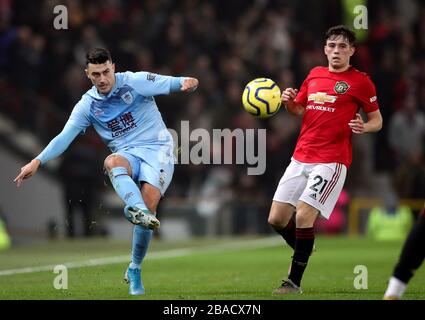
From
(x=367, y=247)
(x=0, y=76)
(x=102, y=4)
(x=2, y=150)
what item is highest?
(x=102, y=4)

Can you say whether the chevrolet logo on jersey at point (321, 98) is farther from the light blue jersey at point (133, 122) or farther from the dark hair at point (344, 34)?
the light blue jersey at point (133, 122)

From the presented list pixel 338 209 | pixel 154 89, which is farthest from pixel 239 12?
pixel 154 89

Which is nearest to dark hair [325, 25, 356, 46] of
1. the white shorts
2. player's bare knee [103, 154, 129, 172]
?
the white shorts

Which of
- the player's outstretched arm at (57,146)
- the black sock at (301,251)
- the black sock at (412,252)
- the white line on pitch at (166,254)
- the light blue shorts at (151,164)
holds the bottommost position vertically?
the white line on pitch at (166,254)

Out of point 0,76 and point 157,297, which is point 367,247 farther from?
point 157,297

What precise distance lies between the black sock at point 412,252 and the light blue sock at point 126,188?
2.76 m

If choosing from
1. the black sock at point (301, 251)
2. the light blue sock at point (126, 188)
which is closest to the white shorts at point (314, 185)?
the black sock at point (301, 251)

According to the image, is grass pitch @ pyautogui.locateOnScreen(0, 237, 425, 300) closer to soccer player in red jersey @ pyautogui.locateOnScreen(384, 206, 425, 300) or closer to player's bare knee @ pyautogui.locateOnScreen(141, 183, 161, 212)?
player's bare knee @ pyautogui.locateOnScreen(141, 183, 161, 212)

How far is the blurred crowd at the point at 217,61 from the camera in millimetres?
21938

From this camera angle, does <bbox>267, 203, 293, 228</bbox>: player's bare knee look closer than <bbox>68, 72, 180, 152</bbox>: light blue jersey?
No

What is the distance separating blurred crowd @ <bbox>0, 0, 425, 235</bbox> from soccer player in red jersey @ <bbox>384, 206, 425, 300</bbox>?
13.0m

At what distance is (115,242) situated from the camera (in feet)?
69.3

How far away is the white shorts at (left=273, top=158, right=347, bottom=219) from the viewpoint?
433 inches
